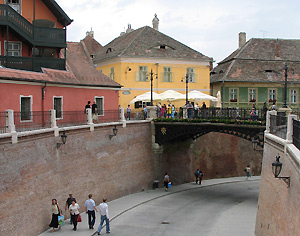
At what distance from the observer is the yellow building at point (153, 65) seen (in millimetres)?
40656

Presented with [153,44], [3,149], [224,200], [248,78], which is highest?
[153,44]

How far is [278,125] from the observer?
20.1 m

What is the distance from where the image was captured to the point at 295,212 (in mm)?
13445

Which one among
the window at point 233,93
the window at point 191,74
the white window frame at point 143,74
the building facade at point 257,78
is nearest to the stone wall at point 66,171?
the white window frame at point 143,74

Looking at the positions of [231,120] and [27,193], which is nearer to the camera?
[27,193]

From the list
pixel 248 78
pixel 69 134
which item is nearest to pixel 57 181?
pixel 69 134

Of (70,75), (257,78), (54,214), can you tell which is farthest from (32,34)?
(257,78)

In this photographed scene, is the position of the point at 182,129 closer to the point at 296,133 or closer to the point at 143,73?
the point at 143,73

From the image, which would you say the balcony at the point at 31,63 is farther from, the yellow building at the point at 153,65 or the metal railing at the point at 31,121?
the yellow building at the point at 153,65

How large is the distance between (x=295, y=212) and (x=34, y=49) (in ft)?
59.5

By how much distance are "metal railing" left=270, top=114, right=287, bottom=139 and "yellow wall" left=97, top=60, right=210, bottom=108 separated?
20.8m

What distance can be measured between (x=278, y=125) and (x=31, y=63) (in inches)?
552

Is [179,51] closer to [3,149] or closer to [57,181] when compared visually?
[57,181]

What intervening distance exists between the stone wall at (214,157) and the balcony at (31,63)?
1208 centimetres
